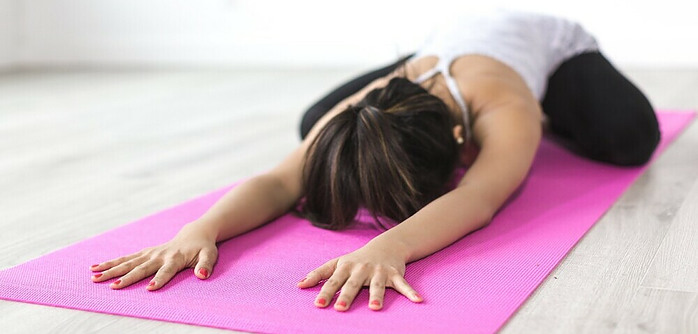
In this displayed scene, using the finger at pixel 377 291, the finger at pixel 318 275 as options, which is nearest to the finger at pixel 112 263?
the finger at pixel 318 275

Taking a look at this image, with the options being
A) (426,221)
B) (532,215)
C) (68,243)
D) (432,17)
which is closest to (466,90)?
Result: (532,215)

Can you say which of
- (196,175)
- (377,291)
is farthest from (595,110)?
(377,291)

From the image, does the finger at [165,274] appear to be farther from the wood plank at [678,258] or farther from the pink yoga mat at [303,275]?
the wood plank at [678,258]

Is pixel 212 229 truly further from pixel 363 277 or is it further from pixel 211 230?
pixel 363 277

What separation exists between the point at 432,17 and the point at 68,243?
298 cm

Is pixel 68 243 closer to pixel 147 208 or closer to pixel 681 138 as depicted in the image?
pixel 147 208

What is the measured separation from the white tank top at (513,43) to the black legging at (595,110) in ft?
0.16

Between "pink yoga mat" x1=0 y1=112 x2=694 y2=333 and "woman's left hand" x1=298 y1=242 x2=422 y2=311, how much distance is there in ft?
0.05

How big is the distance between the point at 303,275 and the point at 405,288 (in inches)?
8.1

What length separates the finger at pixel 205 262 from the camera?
4.66 feet

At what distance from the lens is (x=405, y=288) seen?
1.31 m

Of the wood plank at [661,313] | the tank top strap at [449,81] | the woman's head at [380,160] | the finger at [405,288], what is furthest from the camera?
the tank top strap at [449,81]

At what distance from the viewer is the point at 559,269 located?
4.76 feet

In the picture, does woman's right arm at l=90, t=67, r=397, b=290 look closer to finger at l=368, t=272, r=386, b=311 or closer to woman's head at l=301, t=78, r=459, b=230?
woman's head at l=301, t=78, r=459, b=230
